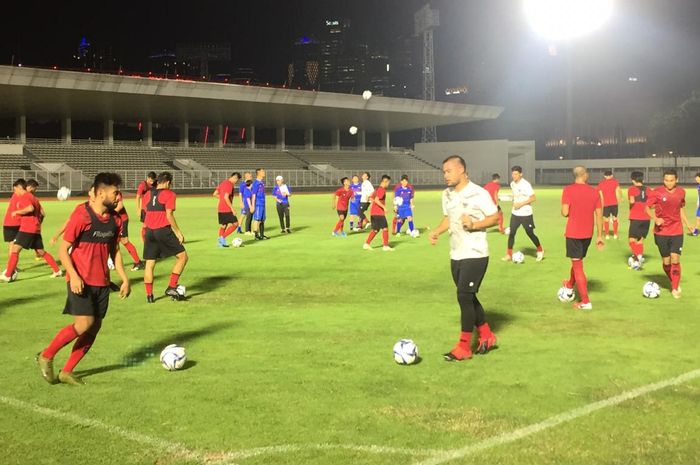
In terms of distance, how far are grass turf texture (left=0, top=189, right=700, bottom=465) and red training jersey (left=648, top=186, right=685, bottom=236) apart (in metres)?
1.11

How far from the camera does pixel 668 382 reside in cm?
636

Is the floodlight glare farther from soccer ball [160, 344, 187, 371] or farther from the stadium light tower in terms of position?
soccer ball [160, 344, 187, 371]

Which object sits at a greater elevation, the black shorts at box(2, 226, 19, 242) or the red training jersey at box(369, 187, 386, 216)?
the red training jersey at box(369, 187, 386, 216)

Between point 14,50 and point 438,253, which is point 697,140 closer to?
point 14,50

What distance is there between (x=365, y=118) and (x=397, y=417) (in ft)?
218

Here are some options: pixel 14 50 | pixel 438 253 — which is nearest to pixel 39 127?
pixel 14 50

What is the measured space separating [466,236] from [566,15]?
137 ft

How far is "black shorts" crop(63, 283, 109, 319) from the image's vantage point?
6297 mm

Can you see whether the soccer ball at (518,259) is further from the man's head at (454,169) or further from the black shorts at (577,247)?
the man's head at (454,169)

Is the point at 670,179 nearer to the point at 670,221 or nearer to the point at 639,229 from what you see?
the point at 670,221

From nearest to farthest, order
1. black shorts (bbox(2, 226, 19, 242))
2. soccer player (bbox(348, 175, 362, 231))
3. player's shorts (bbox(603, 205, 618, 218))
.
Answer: black shorts (bbox(2, 226, 19, 242)) < player's shorts (bbox(603, 205, 618, 218)) < soccer player (bbox(348, 175, 362, 231))

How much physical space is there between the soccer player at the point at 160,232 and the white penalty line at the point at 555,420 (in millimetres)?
6922

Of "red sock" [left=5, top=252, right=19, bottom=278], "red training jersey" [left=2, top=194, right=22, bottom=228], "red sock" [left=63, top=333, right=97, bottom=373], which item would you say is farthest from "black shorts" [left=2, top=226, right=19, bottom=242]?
"red sock" [left=63, top=333, right=97, bottom=373]

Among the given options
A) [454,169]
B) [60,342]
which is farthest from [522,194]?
[60,342]
